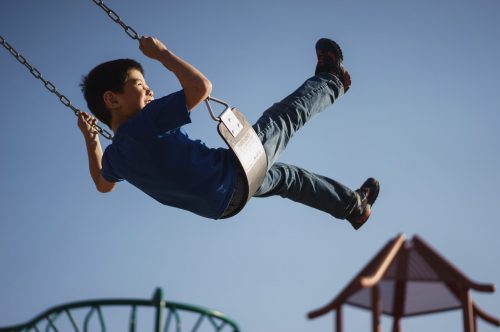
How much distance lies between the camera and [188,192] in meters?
4.38

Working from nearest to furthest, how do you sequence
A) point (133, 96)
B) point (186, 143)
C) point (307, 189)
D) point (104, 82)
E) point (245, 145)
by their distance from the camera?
Answer: point (245, 145), point (186, 143), point (133, 96), point (104, 82), point (307, 189)

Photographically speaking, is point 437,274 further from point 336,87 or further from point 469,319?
point 336,87

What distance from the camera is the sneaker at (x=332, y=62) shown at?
16.6 ft

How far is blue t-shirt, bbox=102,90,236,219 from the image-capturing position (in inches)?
169

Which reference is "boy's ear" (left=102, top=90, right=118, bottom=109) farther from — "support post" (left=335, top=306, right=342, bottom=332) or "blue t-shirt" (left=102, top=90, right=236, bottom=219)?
"support post" (left=335, top=306, right=342, bottom=332)

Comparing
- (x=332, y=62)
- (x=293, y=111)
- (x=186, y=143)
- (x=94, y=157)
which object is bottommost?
(x=186, y=143)

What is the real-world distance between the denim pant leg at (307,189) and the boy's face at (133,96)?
83 centimetres

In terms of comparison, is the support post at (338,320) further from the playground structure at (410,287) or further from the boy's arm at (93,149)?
the boy's arm at (93,149)

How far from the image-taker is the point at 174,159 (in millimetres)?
4328

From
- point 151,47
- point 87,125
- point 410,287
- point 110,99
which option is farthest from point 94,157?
point 410,287

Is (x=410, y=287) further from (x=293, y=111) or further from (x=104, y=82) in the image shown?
(x=104, y=82)

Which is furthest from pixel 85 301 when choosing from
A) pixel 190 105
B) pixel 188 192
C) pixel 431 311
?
pixel 431 311

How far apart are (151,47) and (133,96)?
532 mm

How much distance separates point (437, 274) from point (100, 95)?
2.23 m
